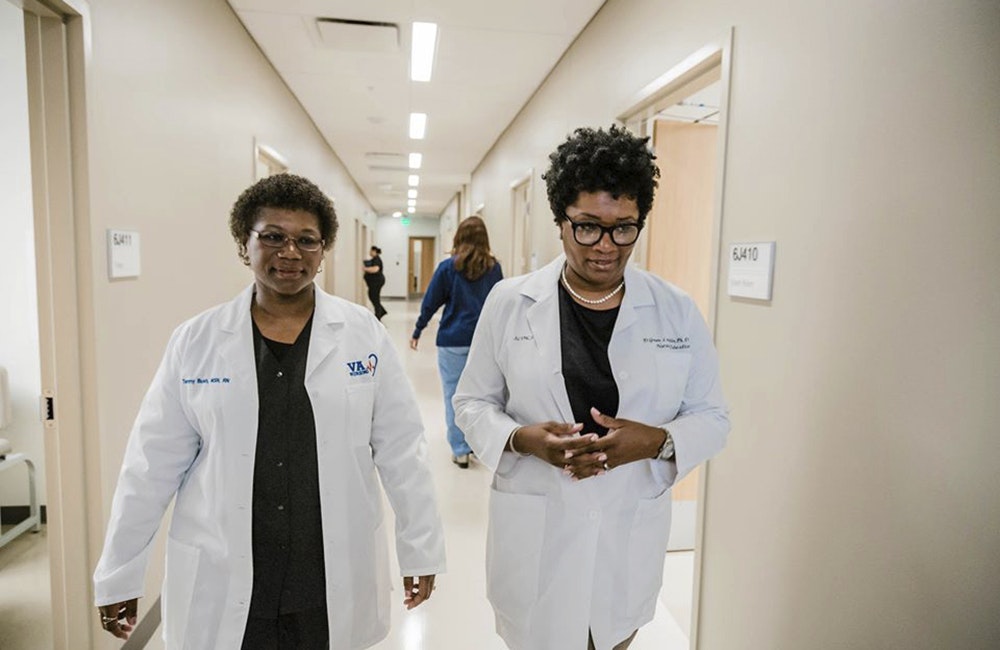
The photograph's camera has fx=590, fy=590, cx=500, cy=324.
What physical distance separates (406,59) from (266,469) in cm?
389

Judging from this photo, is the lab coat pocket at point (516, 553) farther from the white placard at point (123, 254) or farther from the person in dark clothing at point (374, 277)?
the person in dark clothing at point (374, 277)

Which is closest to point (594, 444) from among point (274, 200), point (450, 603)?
point (274, 200)

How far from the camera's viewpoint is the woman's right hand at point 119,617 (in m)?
1.30

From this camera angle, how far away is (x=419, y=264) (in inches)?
856

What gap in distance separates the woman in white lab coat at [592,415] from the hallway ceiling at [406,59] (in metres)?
2.59

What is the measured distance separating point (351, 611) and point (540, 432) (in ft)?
2.04

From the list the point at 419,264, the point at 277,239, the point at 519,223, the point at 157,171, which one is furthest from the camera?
the point at 419,264

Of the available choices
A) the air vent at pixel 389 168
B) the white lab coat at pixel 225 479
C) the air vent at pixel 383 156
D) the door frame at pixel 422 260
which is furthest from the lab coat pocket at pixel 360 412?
the door frame at pixel 422 260

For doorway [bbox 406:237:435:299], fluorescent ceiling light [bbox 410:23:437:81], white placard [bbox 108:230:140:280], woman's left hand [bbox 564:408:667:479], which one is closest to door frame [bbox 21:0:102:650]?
white placard [bbox 108:230:140:280]

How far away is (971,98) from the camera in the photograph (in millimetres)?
1113

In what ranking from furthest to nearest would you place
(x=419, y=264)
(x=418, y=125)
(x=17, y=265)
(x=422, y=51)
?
(x=419, y=264)
(x=418, y=125)
(x=422, y=51)
(x=17, y=265)

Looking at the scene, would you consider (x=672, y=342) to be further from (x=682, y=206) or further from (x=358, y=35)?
(x=358, y=35)

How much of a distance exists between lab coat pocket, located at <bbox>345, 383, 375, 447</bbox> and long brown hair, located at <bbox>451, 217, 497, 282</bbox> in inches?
90.5

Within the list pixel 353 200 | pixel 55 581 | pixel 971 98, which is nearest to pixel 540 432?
pixel 971 98
